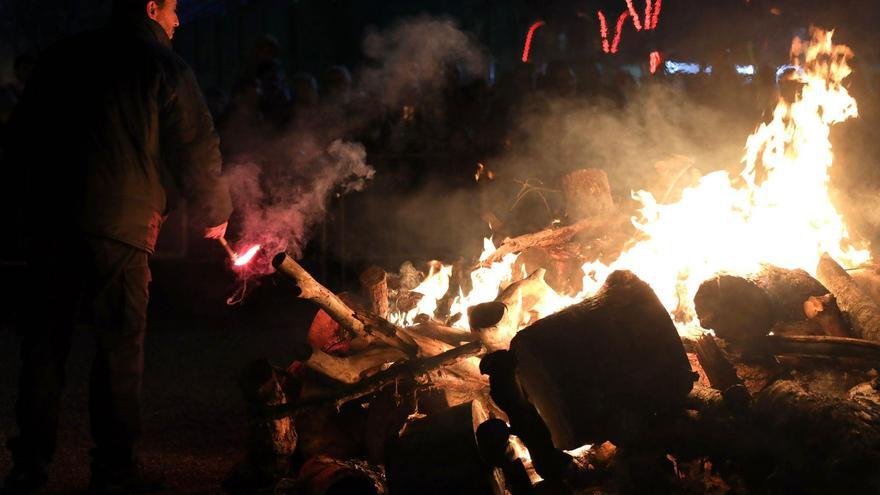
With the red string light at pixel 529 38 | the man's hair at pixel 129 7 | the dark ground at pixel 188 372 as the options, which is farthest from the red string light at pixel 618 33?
the man's hair at pixel 129 7

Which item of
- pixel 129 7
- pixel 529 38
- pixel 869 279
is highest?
pixel 529 38

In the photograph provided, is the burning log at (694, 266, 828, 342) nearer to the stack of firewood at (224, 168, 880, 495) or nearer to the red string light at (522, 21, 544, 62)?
the stack of firewood at (224, 168, 880, 495)

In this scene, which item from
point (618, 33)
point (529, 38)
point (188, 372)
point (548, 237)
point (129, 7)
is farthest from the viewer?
point (529, 38)

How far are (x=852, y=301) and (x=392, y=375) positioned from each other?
8.36 feet

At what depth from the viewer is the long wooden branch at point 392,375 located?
11.1 ft

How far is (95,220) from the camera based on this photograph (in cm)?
305

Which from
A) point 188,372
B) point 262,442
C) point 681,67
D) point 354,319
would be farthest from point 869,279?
point 681,67

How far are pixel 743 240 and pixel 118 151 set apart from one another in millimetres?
3729

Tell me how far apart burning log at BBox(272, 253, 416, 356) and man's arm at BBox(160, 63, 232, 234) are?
1.67ft

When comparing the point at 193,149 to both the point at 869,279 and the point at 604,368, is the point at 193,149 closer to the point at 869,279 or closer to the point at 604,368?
the point at 604,368

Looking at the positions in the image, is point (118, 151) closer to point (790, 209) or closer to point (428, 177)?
point (790, 209)

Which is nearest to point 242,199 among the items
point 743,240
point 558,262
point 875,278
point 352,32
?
point 558,262

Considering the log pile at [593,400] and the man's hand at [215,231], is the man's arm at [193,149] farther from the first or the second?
the log pile at [593,400]

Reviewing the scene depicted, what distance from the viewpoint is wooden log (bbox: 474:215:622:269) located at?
16.5 ft
